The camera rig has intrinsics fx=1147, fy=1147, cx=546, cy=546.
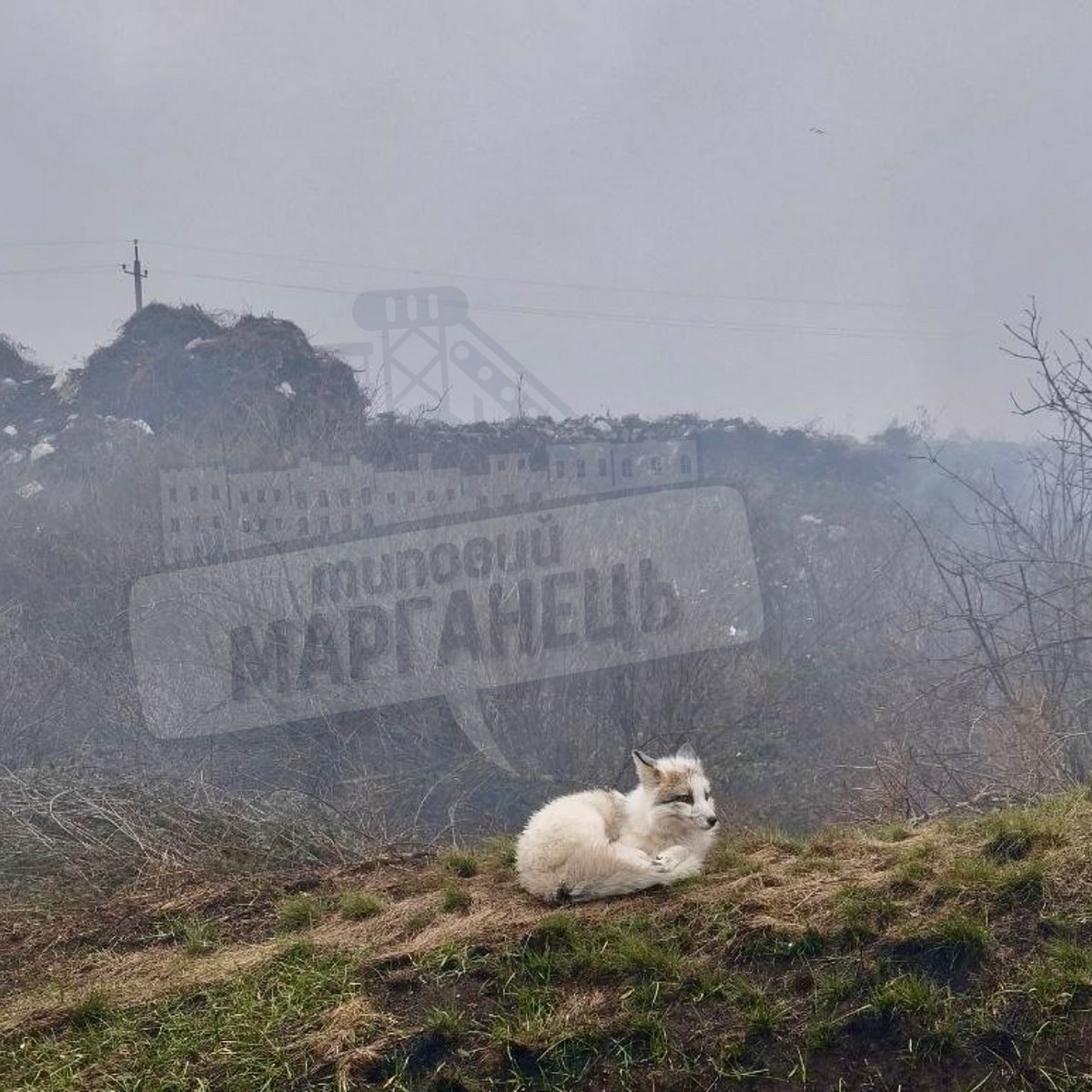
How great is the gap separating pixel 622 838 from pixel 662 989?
1.63 m

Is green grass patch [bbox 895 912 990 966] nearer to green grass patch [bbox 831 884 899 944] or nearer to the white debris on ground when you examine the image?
green grass patch [bbox 831 884 899 944]

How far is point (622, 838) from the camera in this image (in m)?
6.12

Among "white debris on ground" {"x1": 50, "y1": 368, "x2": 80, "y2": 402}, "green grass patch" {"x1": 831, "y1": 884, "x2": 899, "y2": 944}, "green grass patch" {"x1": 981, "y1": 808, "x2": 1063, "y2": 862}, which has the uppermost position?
"white debris on ground" {"x1": 50, "y1": 368, "x2": 80, "y2": 402}


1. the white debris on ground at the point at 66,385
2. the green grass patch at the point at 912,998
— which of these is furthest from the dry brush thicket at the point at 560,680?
the green grass patch at the point at 912,998

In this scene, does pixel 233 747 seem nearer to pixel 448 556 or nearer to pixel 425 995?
pixel 448 556

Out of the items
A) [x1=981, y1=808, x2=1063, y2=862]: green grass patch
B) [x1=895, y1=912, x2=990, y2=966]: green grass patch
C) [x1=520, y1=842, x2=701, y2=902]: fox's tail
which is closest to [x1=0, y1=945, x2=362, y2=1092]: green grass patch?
[x1=520, y1=842, x2=701, y2=902]: fox's tail

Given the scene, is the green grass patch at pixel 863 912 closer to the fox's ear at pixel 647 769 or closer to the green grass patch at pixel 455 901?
the fox's ear at pixel 647 769

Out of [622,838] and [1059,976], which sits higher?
[622,838]

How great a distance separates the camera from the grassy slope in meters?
4.08

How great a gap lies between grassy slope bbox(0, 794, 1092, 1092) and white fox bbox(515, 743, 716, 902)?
0.14 m

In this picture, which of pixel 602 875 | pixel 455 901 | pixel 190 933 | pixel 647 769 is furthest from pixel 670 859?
pixel 190 933

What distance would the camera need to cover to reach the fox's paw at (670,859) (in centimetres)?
551

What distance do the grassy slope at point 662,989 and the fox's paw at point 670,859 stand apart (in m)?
0.16

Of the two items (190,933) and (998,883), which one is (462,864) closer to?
(190,933)
